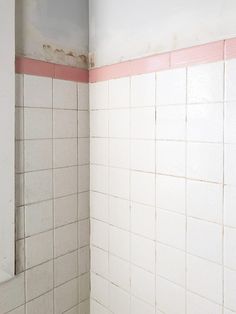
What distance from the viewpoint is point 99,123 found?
167 cm

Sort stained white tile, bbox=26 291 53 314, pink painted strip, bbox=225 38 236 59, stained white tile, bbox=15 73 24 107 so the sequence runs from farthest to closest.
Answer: stained white tile, bbox=26 291 53 314 < stained white tile, bbox=15 73 24 107 < pink painted strip, bbox=225 38 236 59

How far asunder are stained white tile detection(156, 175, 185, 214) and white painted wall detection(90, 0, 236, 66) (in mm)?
→ 599

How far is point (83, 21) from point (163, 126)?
32.6 inches

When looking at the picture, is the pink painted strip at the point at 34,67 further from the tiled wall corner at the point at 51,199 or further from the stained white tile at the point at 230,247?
the stained white tile at the point at 230,247

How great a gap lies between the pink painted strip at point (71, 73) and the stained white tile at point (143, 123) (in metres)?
0.41

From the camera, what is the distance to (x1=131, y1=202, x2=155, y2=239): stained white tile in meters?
1.41

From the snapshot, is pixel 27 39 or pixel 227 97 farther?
pixel 27 39

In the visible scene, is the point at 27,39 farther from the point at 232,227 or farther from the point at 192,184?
the point at 232,227

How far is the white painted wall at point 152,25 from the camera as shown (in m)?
1.15

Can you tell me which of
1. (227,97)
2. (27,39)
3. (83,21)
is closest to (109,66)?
(83,21)

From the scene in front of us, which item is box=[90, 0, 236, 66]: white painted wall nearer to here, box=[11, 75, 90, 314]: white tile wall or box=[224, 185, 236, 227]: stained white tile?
box=[11, 75, 90, 314]: white tile wall

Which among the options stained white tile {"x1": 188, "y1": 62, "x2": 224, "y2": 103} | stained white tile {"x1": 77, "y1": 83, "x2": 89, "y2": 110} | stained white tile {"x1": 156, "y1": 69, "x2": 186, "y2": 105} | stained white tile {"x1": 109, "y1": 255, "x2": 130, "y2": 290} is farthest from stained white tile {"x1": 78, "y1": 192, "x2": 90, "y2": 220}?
stained white tile {"x1": 188, "y1": 62, "x2": 224, "y2": 103}

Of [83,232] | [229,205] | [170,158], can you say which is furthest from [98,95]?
[229,205]

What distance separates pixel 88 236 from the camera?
1.76m
